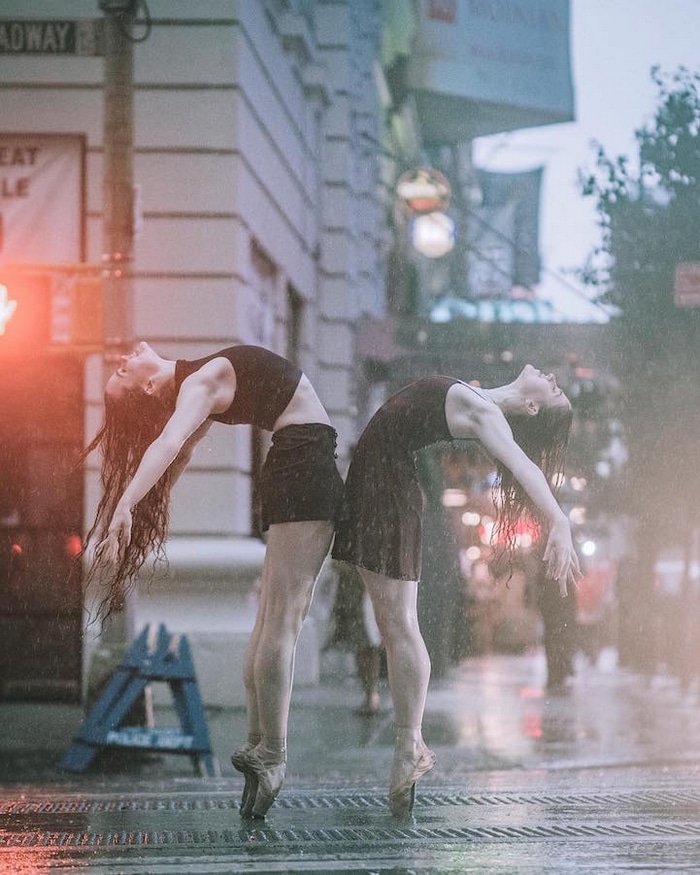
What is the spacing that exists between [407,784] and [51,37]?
5815 millimetres

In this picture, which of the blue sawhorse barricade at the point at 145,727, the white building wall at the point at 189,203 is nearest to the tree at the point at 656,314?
the white building wall at the point at 189,203

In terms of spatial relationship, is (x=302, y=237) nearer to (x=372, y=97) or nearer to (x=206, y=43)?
(x=206, y=43)

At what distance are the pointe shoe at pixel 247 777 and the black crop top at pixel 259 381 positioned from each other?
3.75 feet

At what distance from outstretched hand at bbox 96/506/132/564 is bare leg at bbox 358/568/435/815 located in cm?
88

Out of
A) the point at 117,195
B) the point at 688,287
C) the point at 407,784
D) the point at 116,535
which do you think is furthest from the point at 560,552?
the point at 688,287

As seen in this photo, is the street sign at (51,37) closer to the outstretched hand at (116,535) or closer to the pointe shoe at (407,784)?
the outstretched hand at (116,535)

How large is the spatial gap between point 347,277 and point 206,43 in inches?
287

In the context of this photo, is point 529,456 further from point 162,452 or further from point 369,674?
point 369,674

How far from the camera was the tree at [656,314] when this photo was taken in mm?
18453

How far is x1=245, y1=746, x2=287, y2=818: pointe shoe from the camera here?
18.8 feet

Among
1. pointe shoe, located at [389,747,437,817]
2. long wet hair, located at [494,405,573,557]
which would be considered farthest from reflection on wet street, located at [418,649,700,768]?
pointe shoe, located at [389,747,437,817]

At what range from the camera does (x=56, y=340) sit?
1034 centimetres

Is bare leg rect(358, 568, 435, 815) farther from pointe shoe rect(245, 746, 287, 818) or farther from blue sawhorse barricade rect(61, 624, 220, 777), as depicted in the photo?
blue sawhorse barricade rect(61, 624, 220, 777)

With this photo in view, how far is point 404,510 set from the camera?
229 inches
